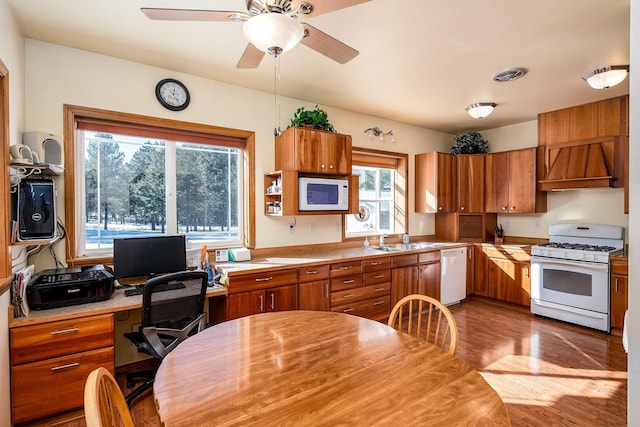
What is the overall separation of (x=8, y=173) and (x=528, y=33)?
3519mm

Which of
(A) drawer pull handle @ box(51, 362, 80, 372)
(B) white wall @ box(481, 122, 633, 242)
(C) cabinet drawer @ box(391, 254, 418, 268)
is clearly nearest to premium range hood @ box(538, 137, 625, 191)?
(B) white wall @ box(481, 122, 633, 242)

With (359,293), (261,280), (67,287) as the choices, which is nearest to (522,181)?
(359,293)

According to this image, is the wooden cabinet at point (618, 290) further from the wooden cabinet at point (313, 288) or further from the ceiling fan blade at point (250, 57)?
the ceiling fan blade at point (250, 57)

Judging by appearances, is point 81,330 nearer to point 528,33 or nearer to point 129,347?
point 129,347

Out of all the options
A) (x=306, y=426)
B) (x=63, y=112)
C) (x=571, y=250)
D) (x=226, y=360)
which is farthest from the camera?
(x=571, y=250)

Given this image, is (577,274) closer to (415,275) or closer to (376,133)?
(415,275)

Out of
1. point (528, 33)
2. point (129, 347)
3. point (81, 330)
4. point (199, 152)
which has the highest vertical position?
point (528, 33)

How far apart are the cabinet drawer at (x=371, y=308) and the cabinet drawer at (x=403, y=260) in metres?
0.40

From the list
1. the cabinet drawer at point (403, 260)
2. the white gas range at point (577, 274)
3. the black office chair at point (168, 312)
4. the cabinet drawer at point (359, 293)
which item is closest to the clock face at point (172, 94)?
the black office chair at point (168, 312)

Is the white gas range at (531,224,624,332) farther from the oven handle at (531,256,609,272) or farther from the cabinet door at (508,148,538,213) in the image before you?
the cabinet door at (508,148,538,213)

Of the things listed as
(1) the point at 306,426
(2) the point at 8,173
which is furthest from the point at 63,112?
(1) the point at 306,426

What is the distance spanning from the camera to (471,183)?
4855 millimetres

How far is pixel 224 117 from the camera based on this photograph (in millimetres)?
3232

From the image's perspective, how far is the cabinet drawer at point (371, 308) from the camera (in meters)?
3.41
